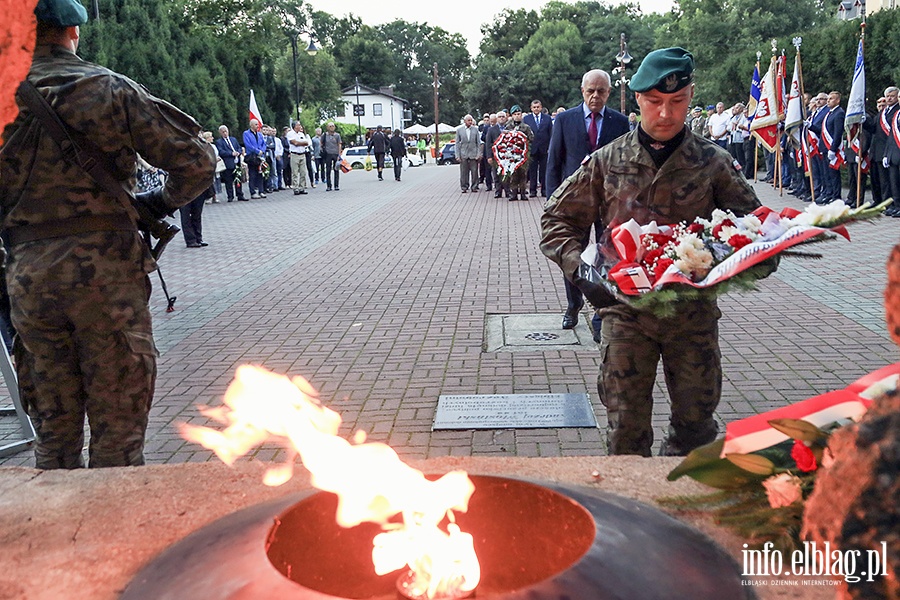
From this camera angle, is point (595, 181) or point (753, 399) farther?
point (753, 399)

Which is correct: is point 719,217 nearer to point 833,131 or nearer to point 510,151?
point 833,131

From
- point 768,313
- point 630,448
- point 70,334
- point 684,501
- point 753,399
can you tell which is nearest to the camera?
point 684,501

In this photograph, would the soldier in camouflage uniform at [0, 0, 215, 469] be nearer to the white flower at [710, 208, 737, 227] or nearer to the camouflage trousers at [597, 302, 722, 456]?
the camouflage trousers at [597, 302, 722, 456]

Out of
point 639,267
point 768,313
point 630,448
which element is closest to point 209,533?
point 639,267

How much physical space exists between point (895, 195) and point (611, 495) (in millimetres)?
14726

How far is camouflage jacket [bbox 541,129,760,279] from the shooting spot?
3289mm

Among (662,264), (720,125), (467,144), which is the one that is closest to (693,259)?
(662,264)

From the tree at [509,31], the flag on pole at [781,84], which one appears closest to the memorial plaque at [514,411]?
the flag on pole at [781,84]

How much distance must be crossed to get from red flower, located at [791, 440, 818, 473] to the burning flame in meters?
0.72

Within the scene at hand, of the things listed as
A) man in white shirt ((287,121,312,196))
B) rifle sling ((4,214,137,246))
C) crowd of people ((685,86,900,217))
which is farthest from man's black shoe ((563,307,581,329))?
man in white shirt ((287,121,312,196))

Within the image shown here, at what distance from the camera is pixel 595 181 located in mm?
3467

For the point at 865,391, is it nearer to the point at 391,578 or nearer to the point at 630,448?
the point at 391,578

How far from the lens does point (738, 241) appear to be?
294cm

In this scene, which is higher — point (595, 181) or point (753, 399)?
point (595, 181)
